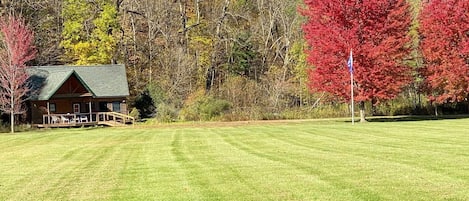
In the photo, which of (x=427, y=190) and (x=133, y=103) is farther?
(x=133, y=103)

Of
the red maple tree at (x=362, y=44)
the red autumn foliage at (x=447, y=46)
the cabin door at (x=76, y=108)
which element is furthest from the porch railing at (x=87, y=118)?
the red autumn foliage at (x=447, y=46)

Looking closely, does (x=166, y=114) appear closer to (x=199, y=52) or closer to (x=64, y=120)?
(x=64, y=120)

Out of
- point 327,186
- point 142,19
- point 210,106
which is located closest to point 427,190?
point 327,186

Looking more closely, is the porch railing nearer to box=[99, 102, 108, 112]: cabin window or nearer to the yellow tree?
box=[99, 102, 108, 112]: cabin window

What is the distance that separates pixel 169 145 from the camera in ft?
64.8

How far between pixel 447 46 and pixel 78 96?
28.8 m

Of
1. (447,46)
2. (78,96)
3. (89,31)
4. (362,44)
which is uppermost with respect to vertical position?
(89,31)

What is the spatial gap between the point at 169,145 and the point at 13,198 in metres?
10.1

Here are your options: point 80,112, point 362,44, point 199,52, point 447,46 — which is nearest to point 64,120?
point 80,112

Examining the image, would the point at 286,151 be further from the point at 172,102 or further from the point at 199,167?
the point at 172,102

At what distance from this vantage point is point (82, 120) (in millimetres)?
46125

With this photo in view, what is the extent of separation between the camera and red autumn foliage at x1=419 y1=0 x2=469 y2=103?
35781mm

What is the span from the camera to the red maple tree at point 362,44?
32.6 meters

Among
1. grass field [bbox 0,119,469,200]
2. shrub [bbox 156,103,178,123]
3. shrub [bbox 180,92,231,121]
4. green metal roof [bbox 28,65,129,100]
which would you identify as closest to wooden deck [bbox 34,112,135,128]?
green metal roof [bbox 28,65,129,100]
